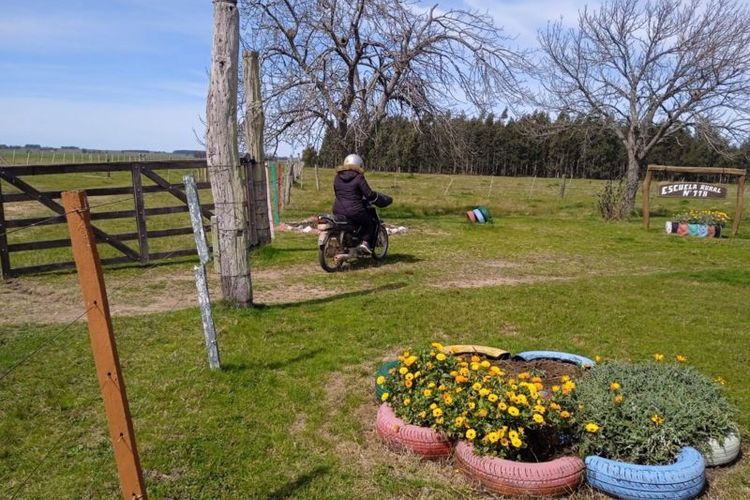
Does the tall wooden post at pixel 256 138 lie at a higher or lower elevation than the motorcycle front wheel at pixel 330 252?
higher

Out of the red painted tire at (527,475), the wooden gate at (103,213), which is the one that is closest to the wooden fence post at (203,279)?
the red painted tire at (527,475)

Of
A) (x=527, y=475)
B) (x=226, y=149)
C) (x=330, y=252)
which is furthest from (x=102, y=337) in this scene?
(x=330, y=252)

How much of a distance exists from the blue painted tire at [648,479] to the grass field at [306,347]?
0.14 m

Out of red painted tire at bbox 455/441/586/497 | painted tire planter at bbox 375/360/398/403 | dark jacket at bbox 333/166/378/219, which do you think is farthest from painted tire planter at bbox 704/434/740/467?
dark jacket at bbox 333/166/378/219

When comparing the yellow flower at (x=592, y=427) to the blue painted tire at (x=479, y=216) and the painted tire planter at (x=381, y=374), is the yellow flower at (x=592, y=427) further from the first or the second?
the blue painted tire at (x=479, y=216)

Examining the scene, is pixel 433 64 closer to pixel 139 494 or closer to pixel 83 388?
pixel 83 388

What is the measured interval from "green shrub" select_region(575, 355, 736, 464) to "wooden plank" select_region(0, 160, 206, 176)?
6.50 m

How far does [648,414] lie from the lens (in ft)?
11.0

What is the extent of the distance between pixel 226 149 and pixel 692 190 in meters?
13.9

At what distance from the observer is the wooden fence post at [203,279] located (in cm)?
435

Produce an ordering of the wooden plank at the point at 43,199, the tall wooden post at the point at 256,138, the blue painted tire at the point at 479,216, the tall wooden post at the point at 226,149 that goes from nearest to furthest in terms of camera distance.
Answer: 1. the tall wooden post at the point at 226,149
2. the wooden plank at the point at 43,199
3. the tall wooden post at the point at 256,138
4. the blue painted tire at the point at 479,216

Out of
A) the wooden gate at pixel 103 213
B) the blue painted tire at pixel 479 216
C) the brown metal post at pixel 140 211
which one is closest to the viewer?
the wooden gate at pixel 103 213

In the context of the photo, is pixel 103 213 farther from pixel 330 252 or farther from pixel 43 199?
pixel 330 252

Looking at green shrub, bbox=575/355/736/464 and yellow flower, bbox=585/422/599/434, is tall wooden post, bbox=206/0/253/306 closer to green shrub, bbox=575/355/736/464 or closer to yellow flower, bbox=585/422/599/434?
green shrub, bbox=575/355/736/464
